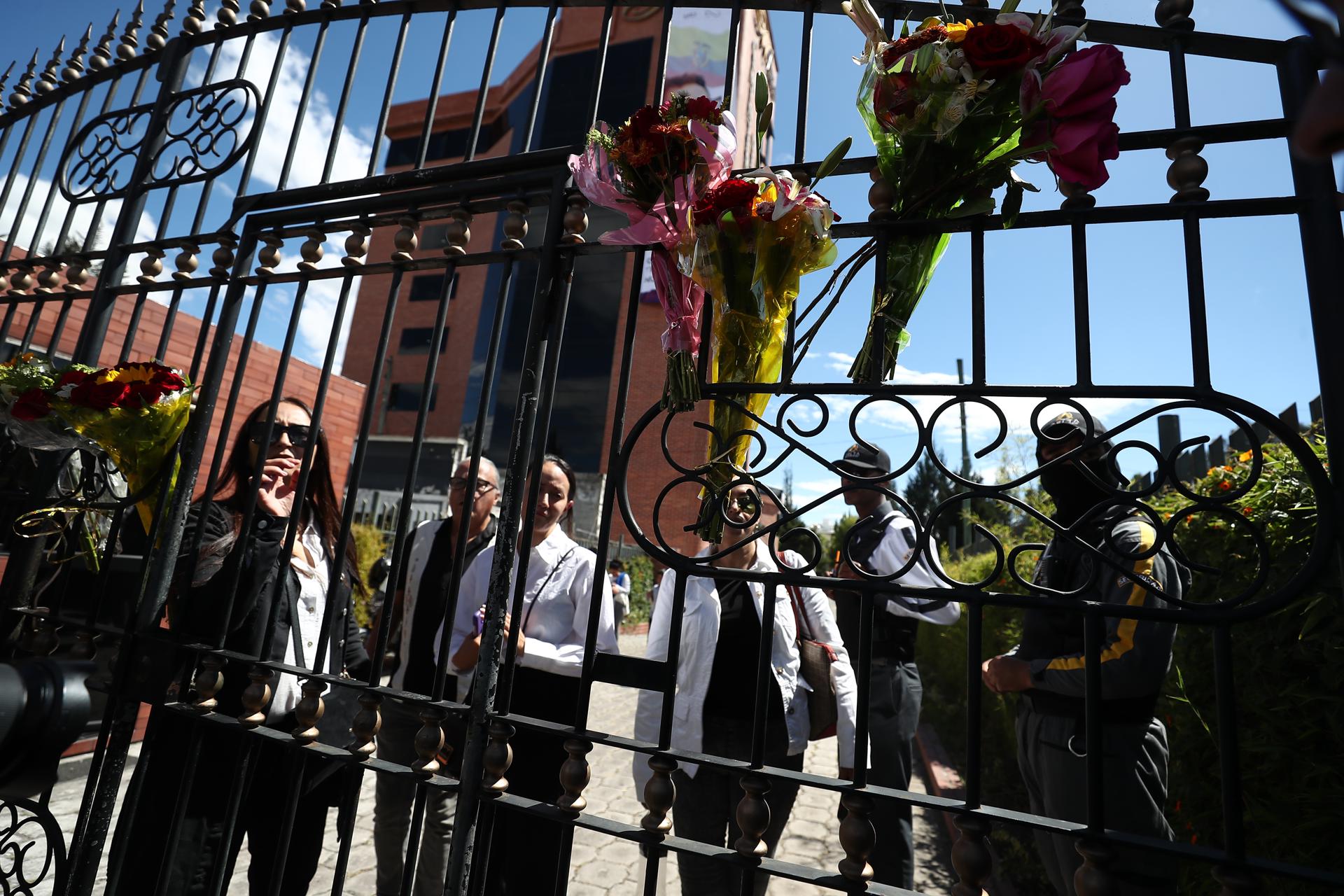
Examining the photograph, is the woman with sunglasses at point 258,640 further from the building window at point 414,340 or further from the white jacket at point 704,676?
the building window at point 414,340

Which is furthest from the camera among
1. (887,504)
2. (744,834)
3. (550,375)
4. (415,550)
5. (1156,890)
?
(887,504)

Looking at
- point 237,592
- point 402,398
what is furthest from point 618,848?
point 402,398

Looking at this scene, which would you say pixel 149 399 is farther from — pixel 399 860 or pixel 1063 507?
pixel 1063 507

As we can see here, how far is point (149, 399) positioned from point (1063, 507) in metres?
2.83

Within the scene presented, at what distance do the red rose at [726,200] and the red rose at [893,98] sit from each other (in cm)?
29

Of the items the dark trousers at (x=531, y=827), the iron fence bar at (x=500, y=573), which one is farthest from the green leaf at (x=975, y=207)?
the dark trousers at (x=531, y=827)

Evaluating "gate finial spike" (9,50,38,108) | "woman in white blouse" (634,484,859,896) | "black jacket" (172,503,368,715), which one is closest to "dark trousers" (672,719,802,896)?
"woman in white blouse" (634,484,859,896)

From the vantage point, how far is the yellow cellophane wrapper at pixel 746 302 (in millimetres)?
1401

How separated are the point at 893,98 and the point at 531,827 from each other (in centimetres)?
250

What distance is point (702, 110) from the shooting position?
147cm

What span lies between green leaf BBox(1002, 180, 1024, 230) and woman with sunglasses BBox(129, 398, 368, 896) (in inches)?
69.4

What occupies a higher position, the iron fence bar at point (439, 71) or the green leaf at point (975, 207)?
the iron fence bar at point (439, 71)

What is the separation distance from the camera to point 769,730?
2.55 m

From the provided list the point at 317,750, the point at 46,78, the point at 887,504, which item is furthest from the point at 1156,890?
the point at 46,78
